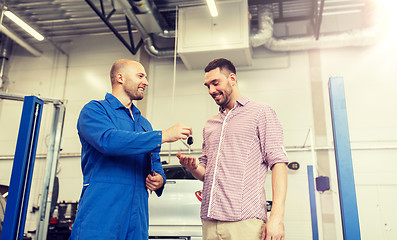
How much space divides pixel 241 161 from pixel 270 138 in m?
0.18

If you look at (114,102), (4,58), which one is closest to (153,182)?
(114,102)

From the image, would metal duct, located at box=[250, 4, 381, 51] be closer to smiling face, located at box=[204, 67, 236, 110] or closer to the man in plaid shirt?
smiling face, located at box=[204, 67, 236, 110]

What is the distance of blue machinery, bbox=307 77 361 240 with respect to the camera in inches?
64.2

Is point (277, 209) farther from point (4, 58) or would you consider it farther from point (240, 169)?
point (4, 58)

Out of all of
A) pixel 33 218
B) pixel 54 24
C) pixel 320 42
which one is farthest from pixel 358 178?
pixel 54 24

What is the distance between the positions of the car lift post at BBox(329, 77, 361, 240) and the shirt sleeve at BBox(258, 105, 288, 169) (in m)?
0.29

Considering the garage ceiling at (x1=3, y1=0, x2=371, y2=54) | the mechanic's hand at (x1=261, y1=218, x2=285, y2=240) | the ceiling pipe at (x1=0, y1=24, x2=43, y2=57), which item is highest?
the garage ceiling at (x1=3, y1=0, x2=371, y2=54)

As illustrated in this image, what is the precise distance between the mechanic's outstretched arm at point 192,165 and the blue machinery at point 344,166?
0.72 meters

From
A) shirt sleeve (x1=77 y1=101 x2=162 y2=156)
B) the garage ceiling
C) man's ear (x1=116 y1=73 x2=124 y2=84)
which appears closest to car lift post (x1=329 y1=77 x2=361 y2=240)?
shirt sleeve (x1=77 y1=101 x2=162 y2=156)

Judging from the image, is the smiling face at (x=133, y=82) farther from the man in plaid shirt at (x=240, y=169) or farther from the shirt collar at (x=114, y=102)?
the man in plaid shirt at (x=240, y=169)

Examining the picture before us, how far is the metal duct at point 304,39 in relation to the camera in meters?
6.85

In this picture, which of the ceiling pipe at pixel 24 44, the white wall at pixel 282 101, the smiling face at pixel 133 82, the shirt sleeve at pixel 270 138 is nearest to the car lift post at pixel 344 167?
the shirt sleeve at pixel 270 138

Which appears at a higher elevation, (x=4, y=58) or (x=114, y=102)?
(x=4, y=58)

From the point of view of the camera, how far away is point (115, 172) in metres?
1.77
